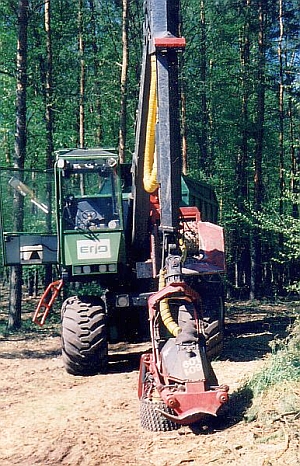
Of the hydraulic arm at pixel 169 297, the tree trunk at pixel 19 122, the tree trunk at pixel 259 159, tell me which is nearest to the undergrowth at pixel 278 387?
the hydraulic arm at pixel 169 297

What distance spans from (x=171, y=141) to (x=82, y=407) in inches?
133

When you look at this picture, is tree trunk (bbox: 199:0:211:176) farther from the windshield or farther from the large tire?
the large tire

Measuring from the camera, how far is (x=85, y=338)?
9672 millimetres

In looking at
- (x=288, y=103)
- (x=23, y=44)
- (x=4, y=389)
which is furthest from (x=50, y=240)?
(x=288, y=103)

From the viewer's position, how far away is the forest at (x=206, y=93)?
21453 mm

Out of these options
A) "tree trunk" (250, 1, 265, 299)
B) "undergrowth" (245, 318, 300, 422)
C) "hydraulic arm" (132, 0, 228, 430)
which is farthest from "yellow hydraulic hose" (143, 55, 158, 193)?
"tree trunk" (250, 1, 265, 299)

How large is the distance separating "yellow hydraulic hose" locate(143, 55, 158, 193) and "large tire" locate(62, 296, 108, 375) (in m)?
2.15

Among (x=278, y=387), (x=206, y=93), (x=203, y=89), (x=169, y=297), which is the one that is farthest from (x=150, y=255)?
(x=206, y=93)

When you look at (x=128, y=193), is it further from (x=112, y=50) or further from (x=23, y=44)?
(x=112, y=50)

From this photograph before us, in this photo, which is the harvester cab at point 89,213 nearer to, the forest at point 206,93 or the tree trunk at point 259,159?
the forest at point 206,93

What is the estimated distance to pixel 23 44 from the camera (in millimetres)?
15641

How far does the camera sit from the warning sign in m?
11.2

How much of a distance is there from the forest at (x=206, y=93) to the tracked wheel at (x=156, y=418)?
42.6 ft

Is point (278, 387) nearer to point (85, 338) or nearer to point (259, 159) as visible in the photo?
A: point (85, 338)
